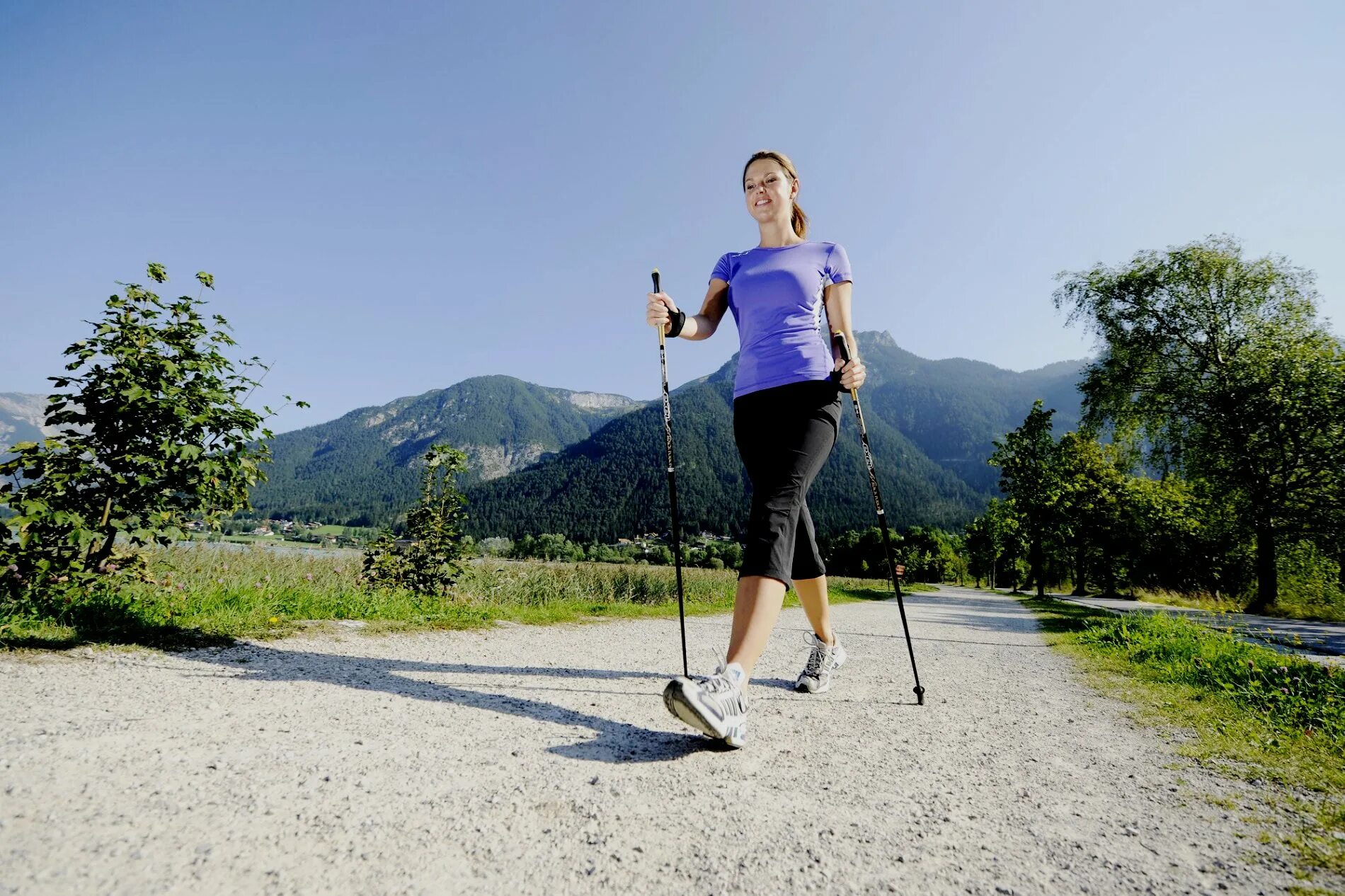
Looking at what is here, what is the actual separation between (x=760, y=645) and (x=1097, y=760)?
1.56m

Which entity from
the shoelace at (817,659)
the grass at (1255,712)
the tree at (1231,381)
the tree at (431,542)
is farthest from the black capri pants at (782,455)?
the tree at (1231,381)

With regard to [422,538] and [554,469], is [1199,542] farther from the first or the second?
[554,469]

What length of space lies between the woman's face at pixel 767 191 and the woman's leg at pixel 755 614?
2427mm

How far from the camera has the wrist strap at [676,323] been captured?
3789 millimetres

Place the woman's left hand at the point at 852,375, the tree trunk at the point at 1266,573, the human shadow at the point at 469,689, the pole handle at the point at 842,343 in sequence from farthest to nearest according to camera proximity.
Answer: the tree trunk at the point at 1266,573 → the pole handle at the point at 842,343 → the woman's left hand at the point at 852,375 → the human shadow at the point at 469,689

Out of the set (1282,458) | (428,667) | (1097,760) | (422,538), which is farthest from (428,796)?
(1282,458)

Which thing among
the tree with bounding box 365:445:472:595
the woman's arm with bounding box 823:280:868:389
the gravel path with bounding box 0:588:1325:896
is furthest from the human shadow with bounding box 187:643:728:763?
the tree with bounding box 365:445:472:595

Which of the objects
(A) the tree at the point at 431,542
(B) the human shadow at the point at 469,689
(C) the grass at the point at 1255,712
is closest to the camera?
(C) the grass at the point at 1255,712

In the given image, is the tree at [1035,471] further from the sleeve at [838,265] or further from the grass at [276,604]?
the sleeve at [838,265]

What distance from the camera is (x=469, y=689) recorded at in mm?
3232

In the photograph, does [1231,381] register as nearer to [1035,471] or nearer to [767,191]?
[1035,471]

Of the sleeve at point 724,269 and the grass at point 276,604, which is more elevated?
the sleeve at point 724,269

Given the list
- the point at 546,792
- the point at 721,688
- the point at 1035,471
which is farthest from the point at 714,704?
the point at 1035,471

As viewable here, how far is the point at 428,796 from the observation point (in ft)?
5.95
